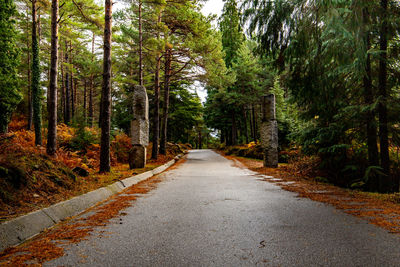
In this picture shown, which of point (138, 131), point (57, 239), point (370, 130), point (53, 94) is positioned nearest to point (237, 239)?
point (57, 239)

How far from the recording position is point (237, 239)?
2.77 metres

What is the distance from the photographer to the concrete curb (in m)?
2.67

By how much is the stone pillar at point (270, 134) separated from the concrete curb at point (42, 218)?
9.46 m

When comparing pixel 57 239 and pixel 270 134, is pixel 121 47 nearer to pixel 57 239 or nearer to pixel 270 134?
pixel 270 134

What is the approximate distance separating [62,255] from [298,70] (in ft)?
24.4

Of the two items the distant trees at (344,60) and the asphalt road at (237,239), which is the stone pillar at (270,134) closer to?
the distant trees at (344,60)

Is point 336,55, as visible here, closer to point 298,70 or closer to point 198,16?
Result: point 298,70

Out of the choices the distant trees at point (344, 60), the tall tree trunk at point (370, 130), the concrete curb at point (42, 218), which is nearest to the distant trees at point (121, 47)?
the concrete curb at point (42, 218)

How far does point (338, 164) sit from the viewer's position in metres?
9.13

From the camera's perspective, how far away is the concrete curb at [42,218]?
2672mm

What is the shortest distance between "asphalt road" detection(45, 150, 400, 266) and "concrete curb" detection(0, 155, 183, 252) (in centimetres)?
74

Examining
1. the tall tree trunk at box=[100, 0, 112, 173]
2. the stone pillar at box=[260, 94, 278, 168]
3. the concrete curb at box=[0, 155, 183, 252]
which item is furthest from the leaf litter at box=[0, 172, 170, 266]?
the stone pillar at box=[260, 94, 278, 168]

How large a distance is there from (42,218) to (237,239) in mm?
2721

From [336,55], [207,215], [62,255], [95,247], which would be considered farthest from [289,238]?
[336,55]
